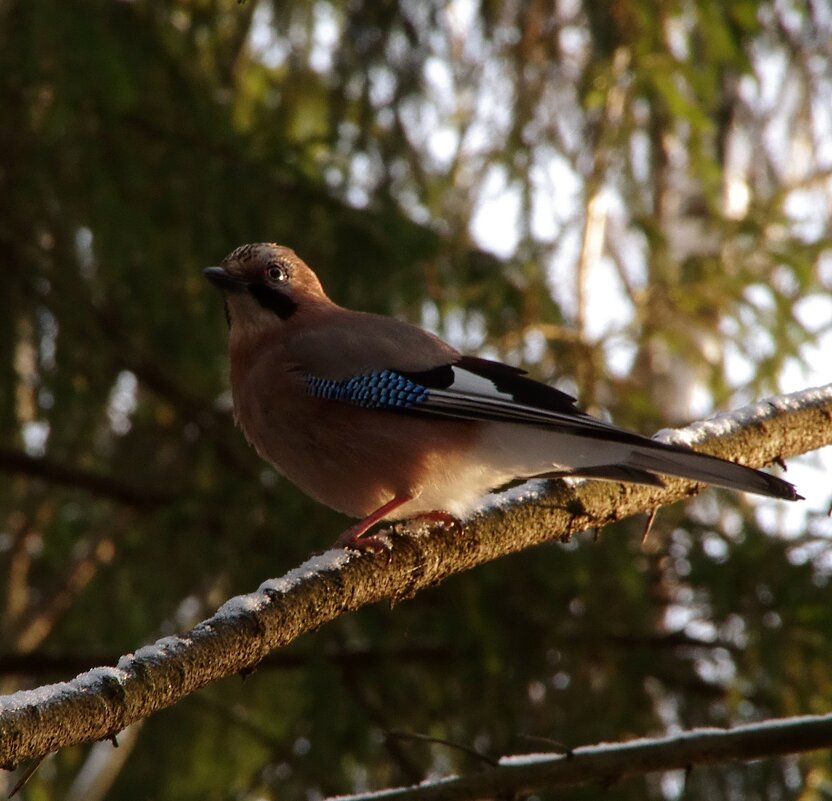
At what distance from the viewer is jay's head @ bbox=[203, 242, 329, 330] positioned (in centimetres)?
482

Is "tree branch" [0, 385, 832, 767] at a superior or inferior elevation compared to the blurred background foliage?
inferior

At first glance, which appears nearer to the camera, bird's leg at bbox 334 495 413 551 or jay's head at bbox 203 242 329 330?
bird's leg at bbox 334 495 413 551

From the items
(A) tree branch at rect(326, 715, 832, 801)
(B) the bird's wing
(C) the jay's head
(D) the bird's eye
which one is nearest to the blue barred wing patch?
(B) the bird's wing

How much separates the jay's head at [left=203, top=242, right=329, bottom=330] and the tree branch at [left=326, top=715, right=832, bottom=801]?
222 centimetres

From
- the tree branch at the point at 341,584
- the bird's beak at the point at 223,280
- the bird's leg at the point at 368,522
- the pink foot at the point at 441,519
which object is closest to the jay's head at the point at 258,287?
the bird's beak at the point at 223,280

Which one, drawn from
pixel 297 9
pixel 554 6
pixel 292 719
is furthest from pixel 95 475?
pixel 554 6

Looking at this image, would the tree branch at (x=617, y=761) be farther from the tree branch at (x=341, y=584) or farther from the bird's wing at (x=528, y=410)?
the bird's wing at (x=528, y=410)

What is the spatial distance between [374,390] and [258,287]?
2.49 feet

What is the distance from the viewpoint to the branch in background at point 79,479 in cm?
570

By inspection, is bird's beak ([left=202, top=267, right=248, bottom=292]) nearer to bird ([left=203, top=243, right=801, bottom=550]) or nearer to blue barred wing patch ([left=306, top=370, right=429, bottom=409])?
bird ([left=203, top=243, right=801, bottom=550])

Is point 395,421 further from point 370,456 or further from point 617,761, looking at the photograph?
point 617,761

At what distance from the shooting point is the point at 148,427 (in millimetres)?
6660

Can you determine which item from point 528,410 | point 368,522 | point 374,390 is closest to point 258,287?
point 374,390

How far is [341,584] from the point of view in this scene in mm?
3074
